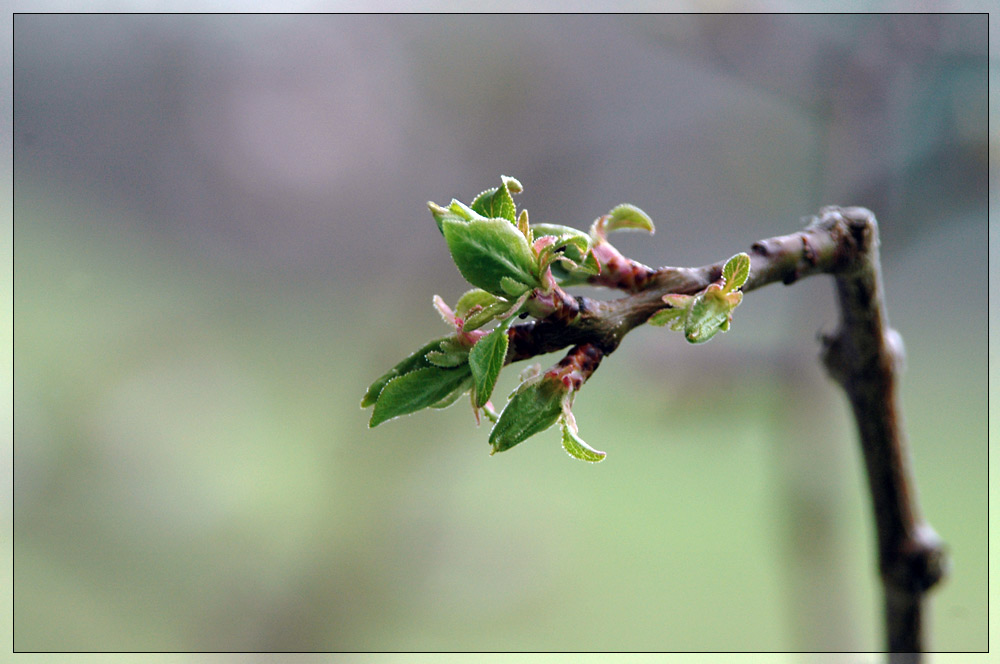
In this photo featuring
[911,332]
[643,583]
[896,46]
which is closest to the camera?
[896,46]

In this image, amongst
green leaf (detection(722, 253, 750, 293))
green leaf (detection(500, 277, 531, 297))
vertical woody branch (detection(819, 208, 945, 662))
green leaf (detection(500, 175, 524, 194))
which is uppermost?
green leaf (detection(500, 175, 524, 194))

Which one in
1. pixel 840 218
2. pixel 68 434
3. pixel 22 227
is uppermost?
pixel 22 227

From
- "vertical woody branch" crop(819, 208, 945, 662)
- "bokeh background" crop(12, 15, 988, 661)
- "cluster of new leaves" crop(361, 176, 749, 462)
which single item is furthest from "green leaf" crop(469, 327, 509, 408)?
"bokeh background" crop(12, 15, 988, 661)

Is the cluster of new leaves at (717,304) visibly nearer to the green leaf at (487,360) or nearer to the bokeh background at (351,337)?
the green leaf at (487,360)

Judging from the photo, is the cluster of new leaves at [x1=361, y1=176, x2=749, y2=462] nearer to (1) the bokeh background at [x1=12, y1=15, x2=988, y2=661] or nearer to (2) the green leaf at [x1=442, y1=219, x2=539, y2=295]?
(2) the green leaf at [x1=442, y1=219, x2=539, y2=295]

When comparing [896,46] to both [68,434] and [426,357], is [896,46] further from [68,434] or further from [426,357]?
[68,434]

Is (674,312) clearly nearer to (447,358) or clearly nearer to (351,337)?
(447,358)

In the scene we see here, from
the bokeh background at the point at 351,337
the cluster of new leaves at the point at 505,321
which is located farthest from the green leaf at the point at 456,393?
the bokeh background at the point at 351,337

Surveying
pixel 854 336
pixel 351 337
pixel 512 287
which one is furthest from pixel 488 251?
pixel 351 337

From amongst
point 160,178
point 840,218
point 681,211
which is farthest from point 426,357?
point 160,178
